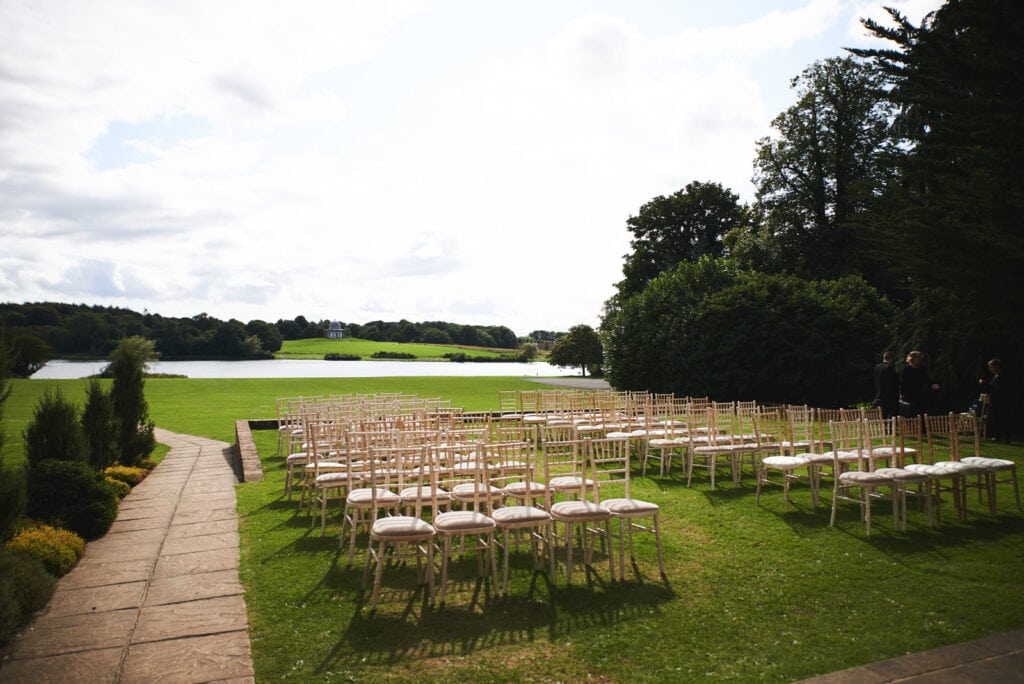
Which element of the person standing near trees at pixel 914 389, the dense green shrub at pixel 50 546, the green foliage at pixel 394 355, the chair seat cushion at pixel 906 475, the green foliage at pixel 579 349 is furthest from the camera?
the green foliage at pixel 394 355

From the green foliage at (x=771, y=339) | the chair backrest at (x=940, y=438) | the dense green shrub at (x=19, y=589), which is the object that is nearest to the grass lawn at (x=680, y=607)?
the chair backrest at (x=940, y=438)

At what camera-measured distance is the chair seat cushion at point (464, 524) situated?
4.95 meters

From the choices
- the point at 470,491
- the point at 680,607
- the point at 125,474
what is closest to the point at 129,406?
the point at 125,474

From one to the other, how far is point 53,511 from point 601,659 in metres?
6.30

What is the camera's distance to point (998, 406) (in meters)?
12.7

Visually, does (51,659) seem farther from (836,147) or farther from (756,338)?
(836,147)

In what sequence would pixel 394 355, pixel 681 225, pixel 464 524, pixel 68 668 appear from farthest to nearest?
pixel 394 355, pixel 681 225, pixel 464 524, pixel 68 668

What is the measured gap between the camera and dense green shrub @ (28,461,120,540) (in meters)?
6.86

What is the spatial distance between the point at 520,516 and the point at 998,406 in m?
12.3

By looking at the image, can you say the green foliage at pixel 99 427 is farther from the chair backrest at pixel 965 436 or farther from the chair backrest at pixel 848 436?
the chair backrest at pixel 965 436

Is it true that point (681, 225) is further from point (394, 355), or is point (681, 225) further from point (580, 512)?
point (580, 512)

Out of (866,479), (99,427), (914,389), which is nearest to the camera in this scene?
(866,479)

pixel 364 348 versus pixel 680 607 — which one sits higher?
pixel 364 348

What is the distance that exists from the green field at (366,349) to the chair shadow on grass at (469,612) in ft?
198
